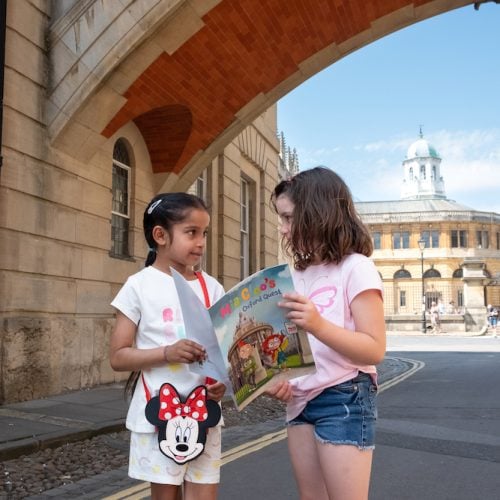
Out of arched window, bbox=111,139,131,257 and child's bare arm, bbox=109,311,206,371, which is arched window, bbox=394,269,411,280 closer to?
arched window, bbox=111,139,131,257

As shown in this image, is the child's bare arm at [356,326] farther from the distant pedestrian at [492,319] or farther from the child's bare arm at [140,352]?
the distant pedestrian at [492,319]

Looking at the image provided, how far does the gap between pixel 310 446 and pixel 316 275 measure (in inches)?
23.2

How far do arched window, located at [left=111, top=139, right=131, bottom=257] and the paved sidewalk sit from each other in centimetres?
308

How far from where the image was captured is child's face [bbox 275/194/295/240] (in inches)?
91.2

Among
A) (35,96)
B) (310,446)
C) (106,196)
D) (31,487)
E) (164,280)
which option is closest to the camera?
(310,446)

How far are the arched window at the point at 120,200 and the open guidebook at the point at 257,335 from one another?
960 centimetres

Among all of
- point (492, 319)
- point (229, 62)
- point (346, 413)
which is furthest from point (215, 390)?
point (492, 319)

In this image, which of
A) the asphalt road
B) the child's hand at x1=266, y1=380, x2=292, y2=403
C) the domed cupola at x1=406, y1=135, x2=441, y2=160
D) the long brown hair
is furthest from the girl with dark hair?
the domed cupola at x1=406, y1=135, x2=441, y2=160

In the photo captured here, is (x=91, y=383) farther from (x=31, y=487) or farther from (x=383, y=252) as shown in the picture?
(x=383, y=252)

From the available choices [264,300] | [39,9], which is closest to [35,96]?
[39,9]

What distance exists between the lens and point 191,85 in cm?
1197

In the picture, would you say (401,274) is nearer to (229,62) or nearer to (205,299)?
(229,62)

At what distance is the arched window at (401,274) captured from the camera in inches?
3192

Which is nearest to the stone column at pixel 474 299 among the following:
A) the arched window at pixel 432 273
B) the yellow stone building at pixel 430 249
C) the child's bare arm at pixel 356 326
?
the yellow stone building at pixel 430 249
